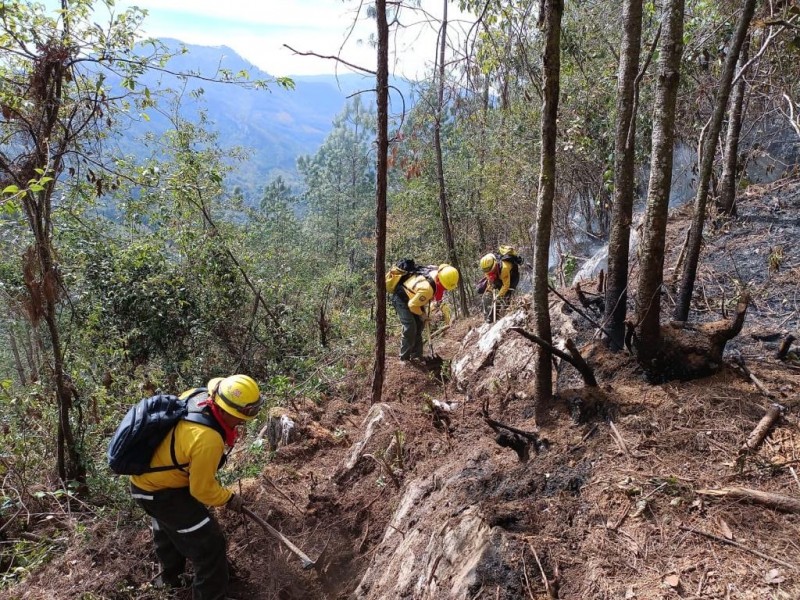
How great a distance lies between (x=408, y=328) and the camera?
27.9ft

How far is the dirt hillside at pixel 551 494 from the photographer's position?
8.79 ft

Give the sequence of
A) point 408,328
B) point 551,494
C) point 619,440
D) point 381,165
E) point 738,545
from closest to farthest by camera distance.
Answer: point 738,545
point 551,494
point 619,440
point 381,165
point 408,328

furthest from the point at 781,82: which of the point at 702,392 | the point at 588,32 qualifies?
the point at 702,392

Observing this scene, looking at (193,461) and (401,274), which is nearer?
(193,461)

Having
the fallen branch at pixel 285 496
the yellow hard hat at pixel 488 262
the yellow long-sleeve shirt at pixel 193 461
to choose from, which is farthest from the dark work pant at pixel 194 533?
the yellow hard hat at pixel 488 262

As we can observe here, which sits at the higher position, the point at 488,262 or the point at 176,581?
the point at 488,262

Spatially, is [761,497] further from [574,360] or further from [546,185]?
[546,185]

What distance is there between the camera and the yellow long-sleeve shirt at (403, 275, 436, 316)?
7848mm

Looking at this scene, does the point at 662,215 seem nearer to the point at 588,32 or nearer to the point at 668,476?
the point at 668,476

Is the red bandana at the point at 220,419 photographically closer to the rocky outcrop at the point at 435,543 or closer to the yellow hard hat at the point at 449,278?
the rocky outcrop at the point at 435,543

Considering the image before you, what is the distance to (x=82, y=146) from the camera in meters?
6.28

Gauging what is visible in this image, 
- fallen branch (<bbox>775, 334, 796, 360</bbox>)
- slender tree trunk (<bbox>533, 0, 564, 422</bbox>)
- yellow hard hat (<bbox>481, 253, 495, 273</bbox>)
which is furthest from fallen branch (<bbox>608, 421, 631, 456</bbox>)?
yellow hard hat (<bbox>481, 253, 495, 273</bbox>)

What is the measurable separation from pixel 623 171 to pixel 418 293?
13.4 feet

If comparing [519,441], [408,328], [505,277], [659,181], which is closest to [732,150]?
[505,277]
